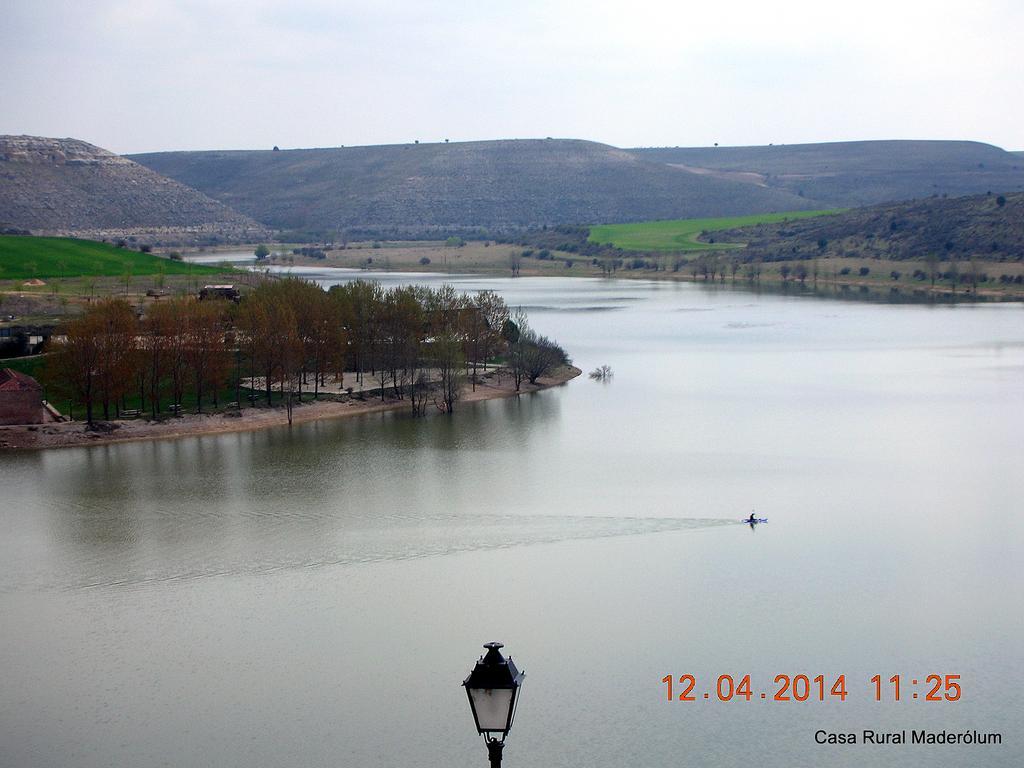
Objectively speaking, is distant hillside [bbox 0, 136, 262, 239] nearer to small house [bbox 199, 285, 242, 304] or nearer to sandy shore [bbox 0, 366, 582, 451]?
small house [bbox 199, 285, 242, 304]

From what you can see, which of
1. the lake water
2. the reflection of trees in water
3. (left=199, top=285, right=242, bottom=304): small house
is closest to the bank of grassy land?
(left=199, top=285, right=242, bottom=304): small house

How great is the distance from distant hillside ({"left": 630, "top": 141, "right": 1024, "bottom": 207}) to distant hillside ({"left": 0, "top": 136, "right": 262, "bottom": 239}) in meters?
70.5

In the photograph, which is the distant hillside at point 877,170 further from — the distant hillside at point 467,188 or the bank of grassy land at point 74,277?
the bank of grassy land at point 74,277

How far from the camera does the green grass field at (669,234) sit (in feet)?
335

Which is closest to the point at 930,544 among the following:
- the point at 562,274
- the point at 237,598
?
the point at 237,598

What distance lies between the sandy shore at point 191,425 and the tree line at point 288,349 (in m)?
0.54

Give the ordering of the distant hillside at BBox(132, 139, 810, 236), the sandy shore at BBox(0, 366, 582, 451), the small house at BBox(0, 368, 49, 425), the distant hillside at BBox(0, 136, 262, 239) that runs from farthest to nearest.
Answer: the distant hillside at BBox(132, 139, 810, 236) → the distant hillside at BBox(0, 136, 262, 239) → the small house at BBox(0, 368, 49, 425) → the sandy shore at BBox(0, 366, 582, 451)

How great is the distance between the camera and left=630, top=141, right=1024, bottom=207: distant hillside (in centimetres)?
15875

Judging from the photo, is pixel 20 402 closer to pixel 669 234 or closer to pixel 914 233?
pixel 914 233

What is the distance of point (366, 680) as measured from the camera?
15.1 m

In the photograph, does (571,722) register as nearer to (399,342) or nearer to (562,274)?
(399,342)

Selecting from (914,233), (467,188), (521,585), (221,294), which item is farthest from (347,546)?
(467,188)

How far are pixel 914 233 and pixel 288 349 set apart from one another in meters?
61.4

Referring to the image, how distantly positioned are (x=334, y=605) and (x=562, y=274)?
76731mm
